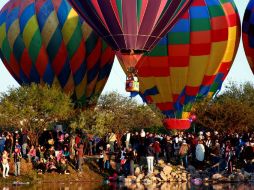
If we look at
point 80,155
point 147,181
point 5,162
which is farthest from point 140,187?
point 5,162

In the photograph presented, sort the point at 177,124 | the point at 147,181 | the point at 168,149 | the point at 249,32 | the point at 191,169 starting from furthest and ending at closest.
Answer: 1. the point at 249,32
2. the point at 177,124
3. the point at 168,149
4. the point at 191,169
5. the point at 147,181

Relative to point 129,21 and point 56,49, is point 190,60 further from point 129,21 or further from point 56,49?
point 129,21

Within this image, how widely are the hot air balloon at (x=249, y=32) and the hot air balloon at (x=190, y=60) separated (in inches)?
28.6

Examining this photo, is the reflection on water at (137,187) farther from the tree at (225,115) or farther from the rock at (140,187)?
the tree at (225,115)

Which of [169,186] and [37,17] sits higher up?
[37,17]

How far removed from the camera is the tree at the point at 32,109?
37.9 m

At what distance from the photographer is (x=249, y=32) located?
49.0 metres

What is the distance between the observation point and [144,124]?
2239 inches

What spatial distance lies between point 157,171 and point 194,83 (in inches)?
527

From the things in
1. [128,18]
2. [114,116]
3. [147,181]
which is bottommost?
[147,181]

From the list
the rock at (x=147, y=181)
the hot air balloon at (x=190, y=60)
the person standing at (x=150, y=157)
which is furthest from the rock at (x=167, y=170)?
the hot air balloon at (x=190, y=60)

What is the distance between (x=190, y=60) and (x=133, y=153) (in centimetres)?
1273

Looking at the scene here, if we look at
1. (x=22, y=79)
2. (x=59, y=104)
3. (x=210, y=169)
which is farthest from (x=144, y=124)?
(x=210, y=169)

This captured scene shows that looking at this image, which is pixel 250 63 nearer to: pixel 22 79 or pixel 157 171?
pixel 22 79
